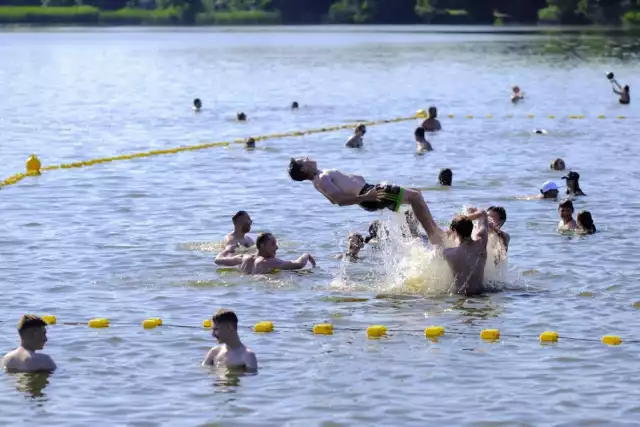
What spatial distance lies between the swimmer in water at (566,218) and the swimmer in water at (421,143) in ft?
45.2

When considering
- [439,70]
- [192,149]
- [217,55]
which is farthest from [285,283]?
[217,55]

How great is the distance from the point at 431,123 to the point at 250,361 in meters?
29.1

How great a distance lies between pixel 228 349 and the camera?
15.4m

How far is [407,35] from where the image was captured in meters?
144

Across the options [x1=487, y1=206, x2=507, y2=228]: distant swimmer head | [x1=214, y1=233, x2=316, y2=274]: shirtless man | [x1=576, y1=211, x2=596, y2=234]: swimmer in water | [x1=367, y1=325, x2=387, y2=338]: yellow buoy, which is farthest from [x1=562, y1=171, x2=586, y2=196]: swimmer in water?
[x1=367, y1=325, x2=387, y2=338]: yellow buoy

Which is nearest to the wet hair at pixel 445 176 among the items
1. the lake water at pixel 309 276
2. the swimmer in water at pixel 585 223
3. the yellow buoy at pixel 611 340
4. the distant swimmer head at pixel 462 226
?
the lake water at pixel 309 276

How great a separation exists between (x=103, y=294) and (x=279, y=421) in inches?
266

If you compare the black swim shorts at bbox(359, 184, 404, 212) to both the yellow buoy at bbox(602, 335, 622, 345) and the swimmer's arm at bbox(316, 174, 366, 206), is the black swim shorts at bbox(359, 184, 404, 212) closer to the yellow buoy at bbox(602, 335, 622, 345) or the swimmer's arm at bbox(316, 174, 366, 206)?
the swimmer's arm at bbox(316, 174, 366, 206)

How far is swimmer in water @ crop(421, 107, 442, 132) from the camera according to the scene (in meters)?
43.3

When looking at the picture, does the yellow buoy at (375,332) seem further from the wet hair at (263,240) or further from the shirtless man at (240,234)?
the shirtless man at (240,234)

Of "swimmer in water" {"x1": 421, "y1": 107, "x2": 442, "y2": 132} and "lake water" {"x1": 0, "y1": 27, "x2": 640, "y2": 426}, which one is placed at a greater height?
"swimmer in water" {"x1": 421, "y1": 107, "x2": 442, "y2": 132}

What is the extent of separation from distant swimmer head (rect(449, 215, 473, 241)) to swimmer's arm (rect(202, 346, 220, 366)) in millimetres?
4763

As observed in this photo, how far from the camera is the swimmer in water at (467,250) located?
19219 millimetres

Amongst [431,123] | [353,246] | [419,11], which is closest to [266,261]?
[353,246]
